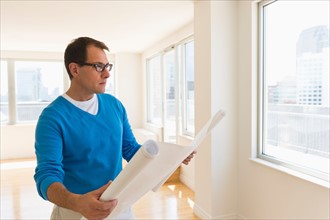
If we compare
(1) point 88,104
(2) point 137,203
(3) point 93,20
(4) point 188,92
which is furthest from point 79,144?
(4) point 188,92

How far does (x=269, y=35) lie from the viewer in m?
2.57

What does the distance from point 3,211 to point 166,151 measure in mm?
3588

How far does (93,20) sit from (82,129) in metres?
3.15

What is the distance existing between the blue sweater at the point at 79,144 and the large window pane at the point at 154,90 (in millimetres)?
4337

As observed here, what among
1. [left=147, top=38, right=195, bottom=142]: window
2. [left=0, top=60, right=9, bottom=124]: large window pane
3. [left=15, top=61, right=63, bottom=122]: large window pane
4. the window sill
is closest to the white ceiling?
[left=147, top=38, right=195, bottom=142]: window

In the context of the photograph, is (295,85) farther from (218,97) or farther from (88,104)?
(88,104)

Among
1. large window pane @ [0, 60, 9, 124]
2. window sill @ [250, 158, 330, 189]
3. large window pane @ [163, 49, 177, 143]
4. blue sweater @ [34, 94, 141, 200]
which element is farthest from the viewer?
large window pane @ [0, 60, 9, 124]

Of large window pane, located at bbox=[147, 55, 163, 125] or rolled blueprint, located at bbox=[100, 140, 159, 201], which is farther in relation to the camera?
large window pane, located at bbox=[147, 55, 163, 125]

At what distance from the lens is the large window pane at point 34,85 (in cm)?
657

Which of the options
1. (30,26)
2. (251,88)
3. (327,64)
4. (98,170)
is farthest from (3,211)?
(327,64)

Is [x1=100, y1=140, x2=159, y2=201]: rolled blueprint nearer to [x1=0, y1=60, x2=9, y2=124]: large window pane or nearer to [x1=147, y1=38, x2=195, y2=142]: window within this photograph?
[x1=147, y1=38, x2=195, y2=142]: window

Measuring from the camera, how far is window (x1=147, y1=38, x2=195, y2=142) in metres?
4.32

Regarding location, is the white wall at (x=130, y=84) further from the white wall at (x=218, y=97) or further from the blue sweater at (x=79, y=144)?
the blue sweater at (x=79, y=144)

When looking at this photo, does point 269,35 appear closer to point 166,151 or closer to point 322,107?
point 322,107
